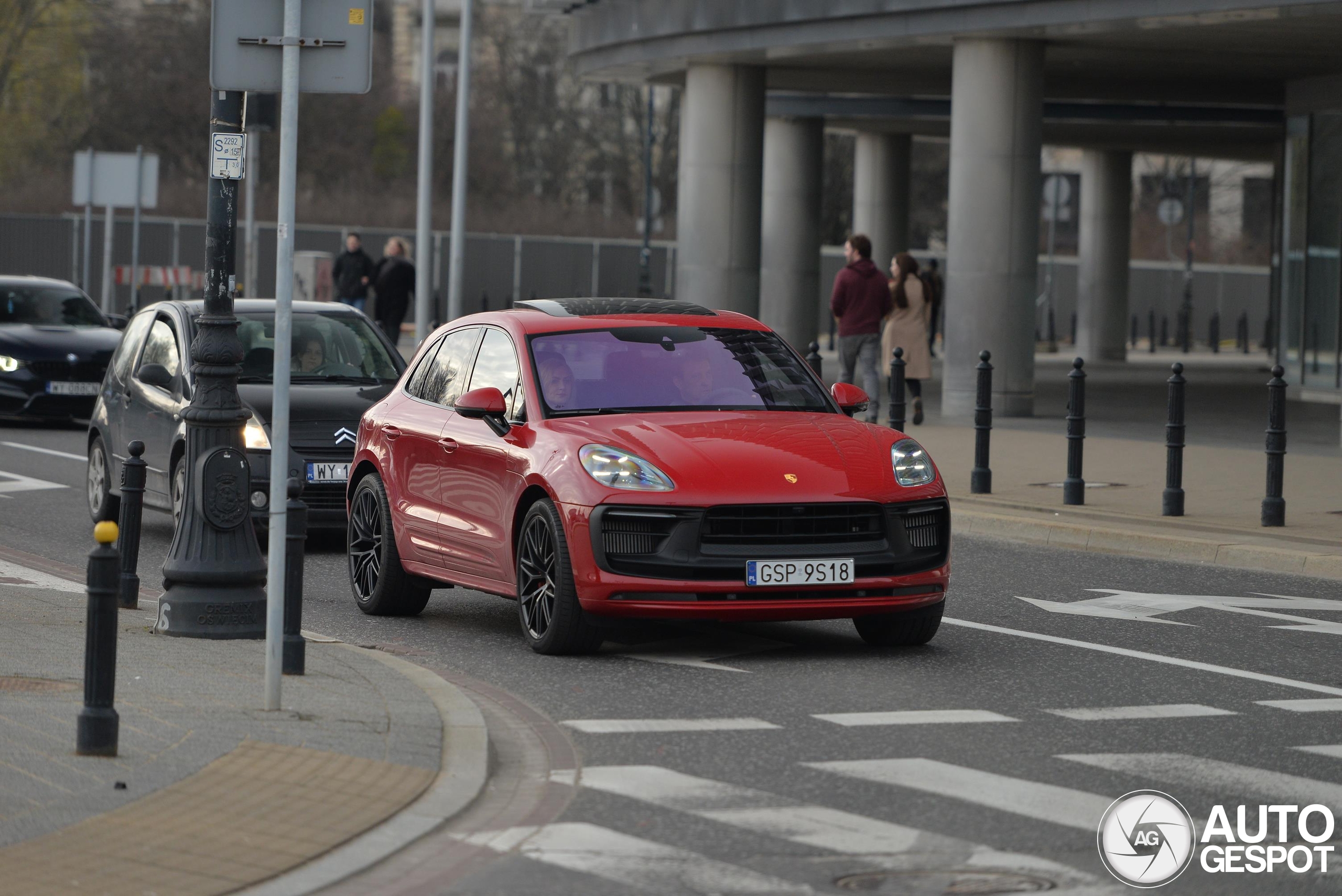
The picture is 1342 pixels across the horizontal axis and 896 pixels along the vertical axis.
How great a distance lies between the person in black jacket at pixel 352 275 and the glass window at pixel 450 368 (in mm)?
19615

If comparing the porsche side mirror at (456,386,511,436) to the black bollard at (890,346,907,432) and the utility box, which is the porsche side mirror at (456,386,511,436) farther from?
Result: the utility box

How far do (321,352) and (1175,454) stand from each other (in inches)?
228

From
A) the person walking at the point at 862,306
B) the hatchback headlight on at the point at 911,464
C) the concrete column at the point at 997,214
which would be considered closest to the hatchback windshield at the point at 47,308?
the person walking at the point at 862,306

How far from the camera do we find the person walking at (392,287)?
97.9ft

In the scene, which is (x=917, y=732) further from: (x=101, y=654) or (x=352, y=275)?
(x=352, y=275)

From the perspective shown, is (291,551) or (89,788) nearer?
(89,788)

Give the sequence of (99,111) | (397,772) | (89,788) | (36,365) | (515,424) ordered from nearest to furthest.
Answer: (89,788), (397,772), (515,424), (36,365), (99,111)

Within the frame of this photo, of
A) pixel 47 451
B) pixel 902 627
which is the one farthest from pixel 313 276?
pixel 902 627

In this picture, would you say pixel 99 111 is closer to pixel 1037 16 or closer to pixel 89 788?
pixel 1037 16

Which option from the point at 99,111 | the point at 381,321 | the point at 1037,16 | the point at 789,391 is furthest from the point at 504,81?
the point at 789,391

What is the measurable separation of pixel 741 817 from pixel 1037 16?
18.3 meters

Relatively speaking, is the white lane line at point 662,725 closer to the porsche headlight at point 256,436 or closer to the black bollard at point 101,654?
the black bollard at point 101,654

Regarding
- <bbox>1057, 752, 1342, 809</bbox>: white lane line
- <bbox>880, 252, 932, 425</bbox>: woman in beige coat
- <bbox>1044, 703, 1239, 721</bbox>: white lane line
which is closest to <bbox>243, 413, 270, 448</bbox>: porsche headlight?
<bbox>1044, 703, 1239, 721</bbox>: white lane line

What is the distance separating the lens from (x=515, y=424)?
32.6 feet
